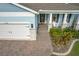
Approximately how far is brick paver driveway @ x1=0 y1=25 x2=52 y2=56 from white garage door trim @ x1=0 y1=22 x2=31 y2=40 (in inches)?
1.8

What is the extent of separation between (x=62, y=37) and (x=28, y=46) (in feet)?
0.99

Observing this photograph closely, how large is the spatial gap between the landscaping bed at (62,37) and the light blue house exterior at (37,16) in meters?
0.04

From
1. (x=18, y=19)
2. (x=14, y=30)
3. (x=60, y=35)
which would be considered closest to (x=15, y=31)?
(x=14, y=30)

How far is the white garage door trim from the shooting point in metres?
1.14

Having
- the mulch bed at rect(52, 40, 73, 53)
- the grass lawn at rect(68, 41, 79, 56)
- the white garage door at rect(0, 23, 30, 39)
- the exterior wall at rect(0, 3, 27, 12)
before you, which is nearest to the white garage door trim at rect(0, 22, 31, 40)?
the white garage door at rect(0, 23, 30, 39)

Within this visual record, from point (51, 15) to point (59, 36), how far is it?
0.17 m

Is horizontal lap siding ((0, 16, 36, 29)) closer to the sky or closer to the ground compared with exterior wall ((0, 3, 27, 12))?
closer to the ground

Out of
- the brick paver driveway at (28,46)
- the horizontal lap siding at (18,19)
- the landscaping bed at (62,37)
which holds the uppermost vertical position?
the horizontal lap siding at (18,19)

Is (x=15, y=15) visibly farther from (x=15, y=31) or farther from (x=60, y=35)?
(x=60, y=35)

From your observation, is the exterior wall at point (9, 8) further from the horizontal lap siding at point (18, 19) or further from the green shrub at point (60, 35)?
the green shrub at point (60, 35)

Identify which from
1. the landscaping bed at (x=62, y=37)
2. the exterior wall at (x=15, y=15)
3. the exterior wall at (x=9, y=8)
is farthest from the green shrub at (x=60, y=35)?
the exterior wall at (x=9, y=8)

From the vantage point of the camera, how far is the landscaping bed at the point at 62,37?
1103 millimetres

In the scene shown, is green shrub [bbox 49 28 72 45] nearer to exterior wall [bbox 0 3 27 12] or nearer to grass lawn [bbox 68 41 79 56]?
grass lawn [bbox 68 41 79 56]

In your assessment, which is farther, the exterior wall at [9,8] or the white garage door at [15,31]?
the white garage door at [15,31]
